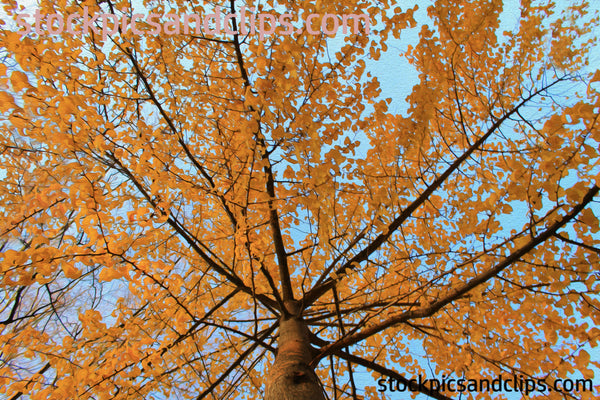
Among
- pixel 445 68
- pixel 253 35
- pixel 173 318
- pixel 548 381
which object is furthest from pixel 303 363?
pixel 445 68

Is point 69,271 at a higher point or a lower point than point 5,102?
lower

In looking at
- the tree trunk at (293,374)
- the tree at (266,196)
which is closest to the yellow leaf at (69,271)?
the tree at (266,196)

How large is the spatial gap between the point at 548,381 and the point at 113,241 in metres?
2.43

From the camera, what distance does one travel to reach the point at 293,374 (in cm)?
160

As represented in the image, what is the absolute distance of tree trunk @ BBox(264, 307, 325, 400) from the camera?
151 centimetres

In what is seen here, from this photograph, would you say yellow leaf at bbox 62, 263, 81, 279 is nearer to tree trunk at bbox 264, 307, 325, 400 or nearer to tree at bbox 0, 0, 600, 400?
tree at bbox 0, 0, 600, 400

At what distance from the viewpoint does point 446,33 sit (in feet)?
7.52

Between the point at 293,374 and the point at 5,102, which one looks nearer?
the point at 5,102

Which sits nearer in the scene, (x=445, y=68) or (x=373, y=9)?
(x=373, y=9)

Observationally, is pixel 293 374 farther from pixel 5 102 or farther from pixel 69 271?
pixel 5 102

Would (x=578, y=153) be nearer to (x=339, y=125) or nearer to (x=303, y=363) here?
(x=339, y=125)

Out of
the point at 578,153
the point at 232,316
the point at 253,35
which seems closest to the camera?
the point at 578,153

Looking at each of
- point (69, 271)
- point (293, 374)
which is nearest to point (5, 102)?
point (69, 271)

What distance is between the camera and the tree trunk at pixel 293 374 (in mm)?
1515
